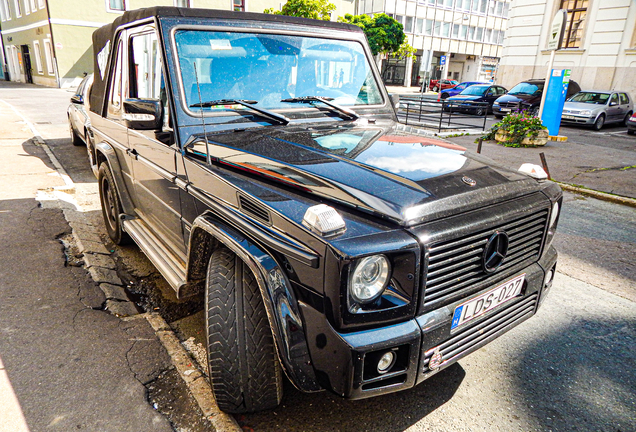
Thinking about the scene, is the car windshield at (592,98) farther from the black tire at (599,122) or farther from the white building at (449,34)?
the white building at (449,34)

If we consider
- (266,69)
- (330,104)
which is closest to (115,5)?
(266,69)

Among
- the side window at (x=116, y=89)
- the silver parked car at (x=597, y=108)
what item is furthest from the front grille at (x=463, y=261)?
the silver parked car at (x=597, y=108)

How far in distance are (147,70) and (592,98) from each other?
61.4 feet

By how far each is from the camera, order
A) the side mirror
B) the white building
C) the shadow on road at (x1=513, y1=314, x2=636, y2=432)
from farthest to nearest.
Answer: the white building → the side mirror → the shadow on road at (x1=513, y1=314, x2=636, y2=432)

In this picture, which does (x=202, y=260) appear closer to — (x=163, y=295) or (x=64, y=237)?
(x=163, y=295)

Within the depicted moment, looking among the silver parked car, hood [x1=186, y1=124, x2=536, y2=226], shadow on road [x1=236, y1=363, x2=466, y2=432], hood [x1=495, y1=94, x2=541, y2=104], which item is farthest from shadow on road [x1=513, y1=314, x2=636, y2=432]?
hood [x1=495, y1=94, x2=541, y2=104]

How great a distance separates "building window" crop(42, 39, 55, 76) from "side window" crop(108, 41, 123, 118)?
3329 cm

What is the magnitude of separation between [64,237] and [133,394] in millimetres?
2818

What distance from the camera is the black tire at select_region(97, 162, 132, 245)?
13.3 feet

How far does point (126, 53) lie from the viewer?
3.48 meters

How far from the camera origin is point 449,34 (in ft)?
168

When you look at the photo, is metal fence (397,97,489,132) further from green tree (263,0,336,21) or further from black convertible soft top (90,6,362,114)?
green tree (263,0,336,21)

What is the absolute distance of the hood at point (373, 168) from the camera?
1957 millimetres

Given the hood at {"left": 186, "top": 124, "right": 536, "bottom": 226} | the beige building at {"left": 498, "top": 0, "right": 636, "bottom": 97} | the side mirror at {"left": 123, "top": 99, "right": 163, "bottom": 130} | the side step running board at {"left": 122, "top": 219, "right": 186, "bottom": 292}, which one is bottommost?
the side step running board at {"left": 122, "top": 219, "right": 186, "bottom": 292}
